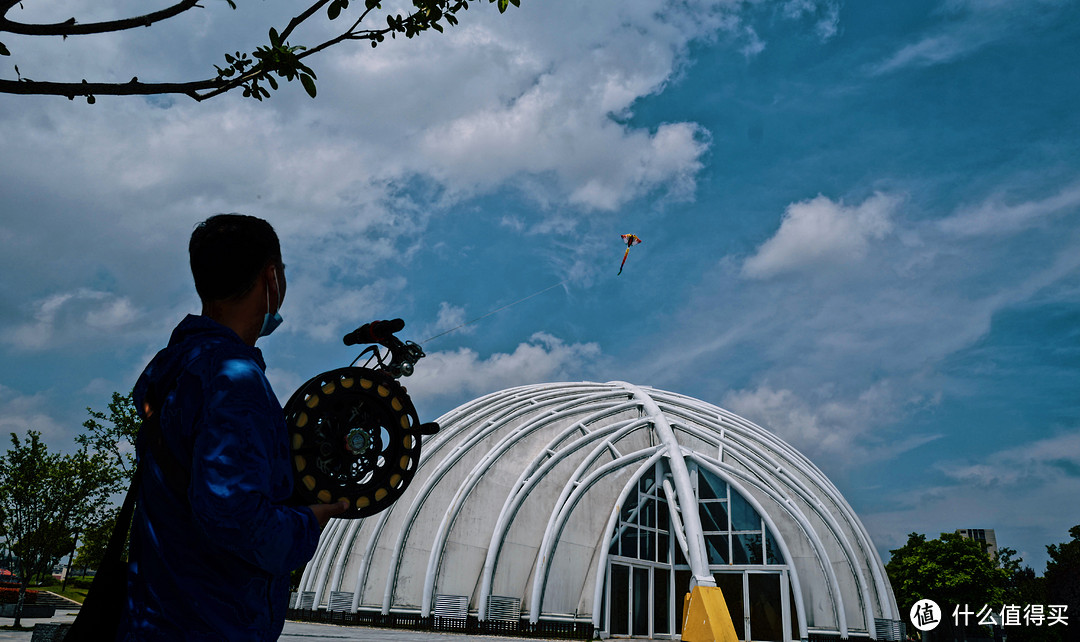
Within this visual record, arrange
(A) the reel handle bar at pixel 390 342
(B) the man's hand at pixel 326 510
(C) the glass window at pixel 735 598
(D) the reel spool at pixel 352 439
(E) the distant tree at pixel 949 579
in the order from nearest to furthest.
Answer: (B) the man's hand at pixel 326 510, (D) the reel spool at pixel 352 439, (A) the reel handle bar at pixel 390 342, (C) the glass window at pixel 735 598, (E) the distant tree at pixel 949 579

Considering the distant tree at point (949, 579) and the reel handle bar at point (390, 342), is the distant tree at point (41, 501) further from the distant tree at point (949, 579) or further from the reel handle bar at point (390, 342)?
the distant tree at point (949, 579)

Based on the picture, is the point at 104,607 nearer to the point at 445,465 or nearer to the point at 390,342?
the point at 390,342

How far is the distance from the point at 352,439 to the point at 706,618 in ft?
65.6

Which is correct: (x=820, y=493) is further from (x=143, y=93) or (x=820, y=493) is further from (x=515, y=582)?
(x=143, y=93)

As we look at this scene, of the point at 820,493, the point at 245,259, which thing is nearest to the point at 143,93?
the point at 245,259

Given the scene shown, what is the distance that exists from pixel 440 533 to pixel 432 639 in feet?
12.1

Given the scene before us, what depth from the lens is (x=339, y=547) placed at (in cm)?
2469

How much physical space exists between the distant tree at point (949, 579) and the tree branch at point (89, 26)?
2480 inches

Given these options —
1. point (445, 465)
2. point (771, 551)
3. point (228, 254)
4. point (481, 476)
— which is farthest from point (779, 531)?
point (228, 254)

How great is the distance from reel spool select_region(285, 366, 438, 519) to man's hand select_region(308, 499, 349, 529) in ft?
0.13

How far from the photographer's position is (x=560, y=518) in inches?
861

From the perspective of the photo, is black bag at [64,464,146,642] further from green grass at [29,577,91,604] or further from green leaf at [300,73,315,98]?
green grass at [29,577,91,604]

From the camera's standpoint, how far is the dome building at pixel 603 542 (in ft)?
70.5

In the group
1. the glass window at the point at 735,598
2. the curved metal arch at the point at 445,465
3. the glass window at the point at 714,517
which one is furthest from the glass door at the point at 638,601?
the curved metal arch at the point at 445,465
